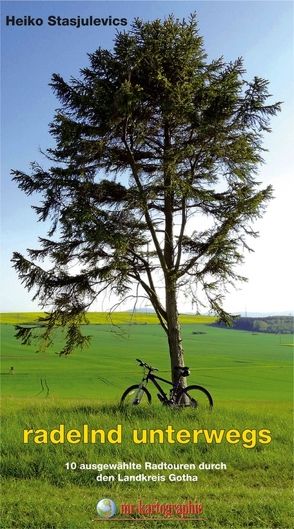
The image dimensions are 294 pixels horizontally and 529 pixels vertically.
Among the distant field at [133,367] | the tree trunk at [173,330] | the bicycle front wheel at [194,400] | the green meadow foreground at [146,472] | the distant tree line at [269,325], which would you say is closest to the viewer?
the green meadow foreground at [146,472]

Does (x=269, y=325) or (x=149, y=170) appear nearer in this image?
(x=149, y=170)

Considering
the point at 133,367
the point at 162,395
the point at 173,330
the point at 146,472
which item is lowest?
the point at 133,367

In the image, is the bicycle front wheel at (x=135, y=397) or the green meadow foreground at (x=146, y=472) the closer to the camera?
the green meadow foreground at (x=146, y=472)

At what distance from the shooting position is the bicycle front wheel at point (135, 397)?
40.5 ft

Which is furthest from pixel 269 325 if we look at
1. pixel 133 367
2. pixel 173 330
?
pixel 173 330

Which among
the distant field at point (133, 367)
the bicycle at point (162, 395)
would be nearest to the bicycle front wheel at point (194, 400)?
the bicycle at point (162, 395)

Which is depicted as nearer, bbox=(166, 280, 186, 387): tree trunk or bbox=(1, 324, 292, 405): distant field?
bbox=(166, 280, 186, 387): tree trunk

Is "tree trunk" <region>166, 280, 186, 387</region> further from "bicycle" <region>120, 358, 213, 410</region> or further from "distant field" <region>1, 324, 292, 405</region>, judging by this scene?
"distant field" <region>1, 324, 292, 405</region>

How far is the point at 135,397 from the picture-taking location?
1239 cm

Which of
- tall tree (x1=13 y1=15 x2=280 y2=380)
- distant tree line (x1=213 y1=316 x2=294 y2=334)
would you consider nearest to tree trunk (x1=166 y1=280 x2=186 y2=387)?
tall tree (x1=13 y1=15 x2=280 y2=380)

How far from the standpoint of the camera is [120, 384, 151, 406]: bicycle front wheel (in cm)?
1234

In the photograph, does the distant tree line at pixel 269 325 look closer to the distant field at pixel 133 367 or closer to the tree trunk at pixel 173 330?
the distant field at pixel 133 367

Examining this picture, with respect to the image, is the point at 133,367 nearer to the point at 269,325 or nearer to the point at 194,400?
the point at 194,400

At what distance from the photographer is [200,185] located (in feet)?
44.4
